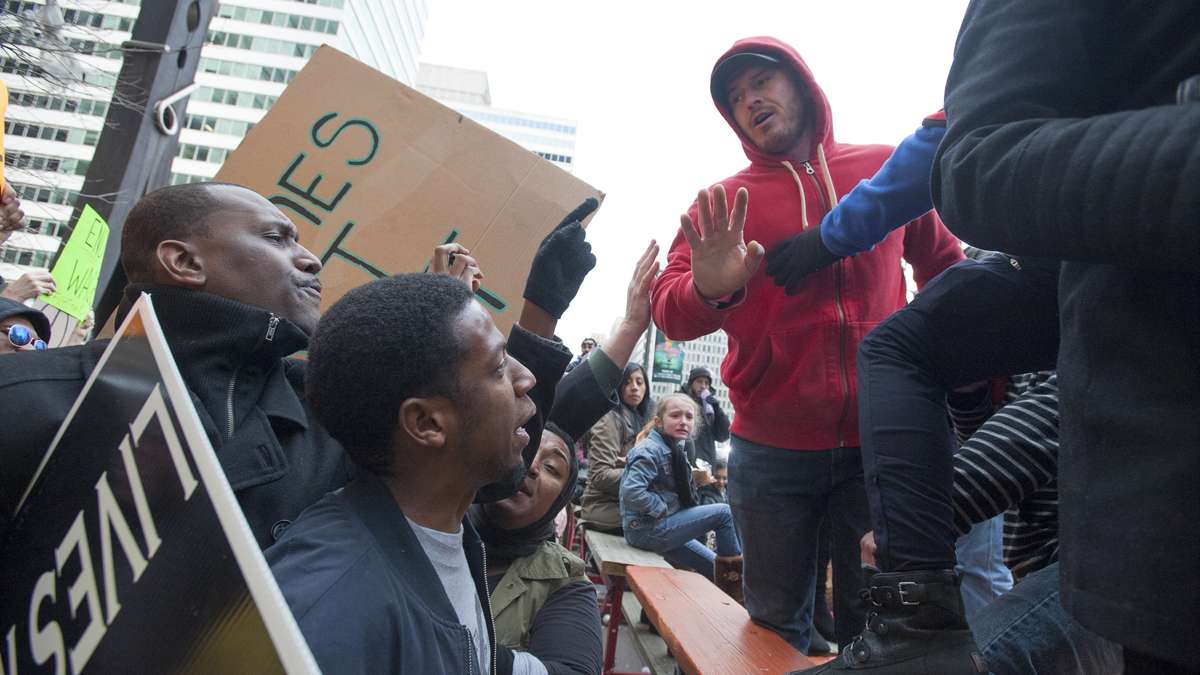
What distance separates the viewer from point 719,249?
182 cm

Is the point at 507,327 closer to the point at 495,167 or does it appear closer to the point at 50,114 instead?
the point at 495,167

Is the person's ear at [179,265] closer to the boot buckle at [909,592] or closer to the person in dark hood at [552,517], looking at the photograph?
the person in dark hood at [552,517]

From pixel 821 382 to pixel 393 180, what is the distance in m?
1.60

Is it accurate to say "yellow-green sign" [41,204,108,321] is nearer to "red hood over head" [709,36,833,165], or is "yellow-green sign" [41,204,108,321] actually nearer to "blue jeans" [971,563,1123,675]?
"red hood over head" [709,36,833,165]

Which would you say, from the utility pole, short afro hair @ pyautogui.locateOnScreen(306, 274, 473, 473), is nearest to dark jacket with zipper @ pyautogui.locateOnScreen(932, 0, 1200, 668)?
short afro hair @ pyautogui.locateOnScreen(306, 274, 473, 473)

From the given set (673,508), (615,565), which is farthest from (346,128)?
(673,508)

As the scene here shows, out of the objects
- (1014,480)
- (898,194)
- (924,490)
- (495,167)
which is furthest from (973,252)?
(495,167)

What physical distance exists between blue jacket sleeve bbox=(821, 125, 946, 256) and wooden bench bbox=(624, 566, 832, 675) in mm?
1059

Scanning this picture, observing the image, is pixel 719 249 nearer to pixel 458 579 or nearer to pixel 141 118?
pixel 458 579

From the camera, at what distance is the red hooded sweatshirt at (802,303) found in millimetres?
1866

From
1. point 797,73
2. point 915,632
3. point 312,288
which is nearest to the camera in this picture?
point 915,632

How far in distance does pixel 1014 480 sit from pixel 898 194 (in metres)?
0.67

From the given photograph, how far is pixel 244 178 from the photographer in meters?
Answer: 2.33

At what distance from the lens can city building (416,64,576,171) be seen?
92188mm
